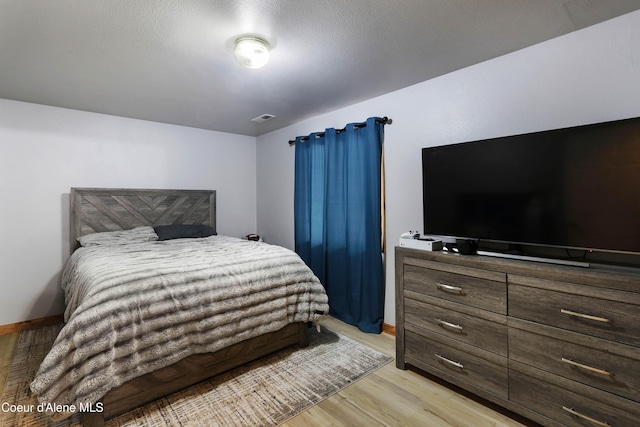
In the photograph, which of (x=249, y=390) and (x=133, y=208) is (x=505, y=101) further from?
(x=133, y=208)

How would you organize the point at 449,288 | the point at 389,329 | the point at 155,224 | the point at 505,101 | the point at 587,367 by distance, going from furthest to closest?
the point at 155,224 → the point at 389,329 → the point at 505,101 → the point at 449,288 → the point at 587,367

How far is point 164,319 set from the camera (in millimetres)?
1928

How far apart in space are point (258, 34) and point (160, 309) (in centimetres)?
182

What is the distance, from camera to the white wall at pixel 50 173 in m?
3.11

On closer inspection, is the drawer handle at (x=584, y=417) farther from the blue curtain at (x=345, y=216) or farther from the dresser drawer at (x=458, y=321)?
the blue curtain at (x=345, y=216)

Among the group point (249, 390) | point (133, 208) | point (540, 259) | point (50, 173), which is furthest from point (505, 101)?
point (50, 173)

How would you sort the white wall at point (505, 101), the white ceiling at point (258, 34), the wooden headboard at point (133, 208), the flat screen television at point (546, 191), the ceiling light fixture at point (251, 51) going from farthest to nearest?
1. the wooden headboard at point (133, 208)
2. the ceiling light fixture at point (251, 51)
3. the white wall at point (505, 101)
4. the white ceiling at point (258, 34)
5. the flat screen television at point (546, 191)

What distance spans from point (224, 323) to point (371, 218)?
65.4 inches

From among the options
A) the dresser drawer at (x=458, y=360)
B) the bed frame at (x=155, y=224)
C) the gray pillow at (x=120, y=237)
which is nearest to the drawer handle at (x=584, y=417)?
the dresser drawer at (x=458, y=360)

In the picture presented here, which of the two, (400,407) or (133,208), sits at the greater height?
(133,208)

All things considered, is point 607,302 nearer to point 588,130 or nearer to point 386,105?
point 588,130

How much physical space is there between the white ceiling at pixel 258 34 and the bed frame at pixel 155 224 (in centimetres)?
113

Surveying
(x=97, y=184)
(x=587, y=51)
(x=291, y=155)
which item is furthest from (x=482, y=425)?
(x=97, y=184)

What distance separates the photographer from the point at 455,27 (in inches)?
73.6
